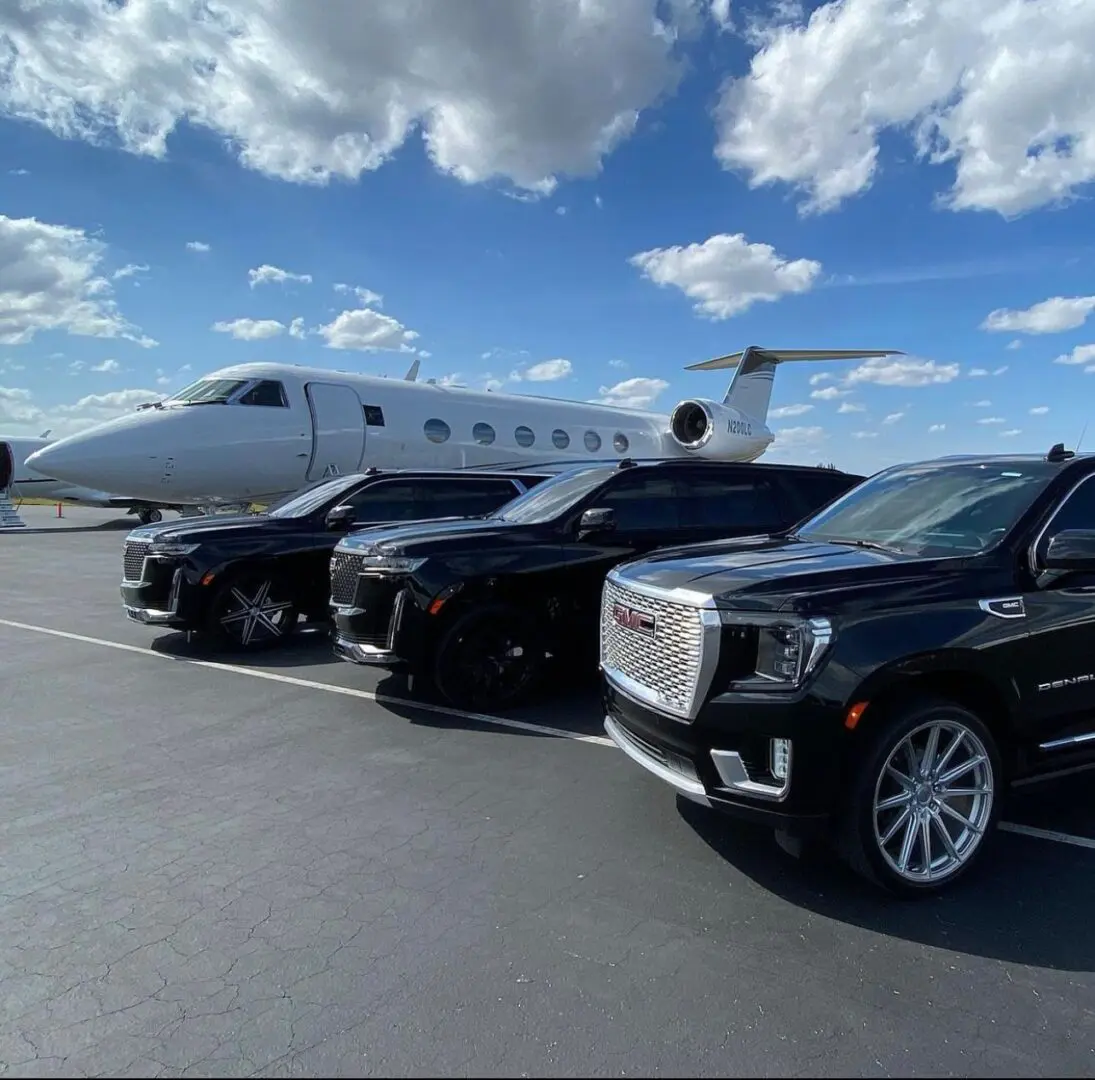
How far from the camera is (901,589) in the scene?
3502 mm

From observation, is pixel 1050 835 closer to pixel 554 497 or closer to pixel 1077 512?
pixel 1077 512

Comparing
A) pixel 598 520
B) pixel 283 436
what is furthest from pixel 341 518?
pixel 283 436

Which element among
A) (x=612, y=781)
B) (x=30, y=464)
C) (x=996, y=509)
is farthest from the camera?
(x=30, y=464)

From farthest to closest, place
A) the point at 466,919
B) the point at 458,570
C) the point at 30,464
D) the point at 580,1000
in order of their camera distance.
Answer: the point at 30,464
the point at 458,570
the point at 466,919
the point at 580,1000

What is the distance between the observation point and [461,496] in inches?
380

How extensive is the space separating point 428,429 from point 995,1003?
643 inches

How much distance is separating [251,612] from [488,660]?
11.2ft

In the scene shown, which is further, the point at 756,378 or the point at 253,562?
the point at 756,378

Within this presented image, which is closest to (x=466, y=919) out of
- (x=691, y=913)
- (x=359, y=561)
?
(x=691, y=913)

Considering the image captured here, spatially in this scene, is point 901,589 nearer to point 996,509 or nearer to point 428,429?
point 996,509

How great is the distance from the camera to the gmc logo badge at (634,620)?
12.6 feet

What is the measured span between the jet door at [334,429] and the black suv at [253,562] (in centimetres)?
725

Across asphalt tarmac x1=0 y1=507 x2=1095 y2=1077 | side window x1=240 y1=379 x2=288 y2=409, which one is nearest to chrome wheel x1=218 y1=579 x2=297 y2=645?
asphalt tarmac x1=0 y1=507 x2=1095 y2=1077

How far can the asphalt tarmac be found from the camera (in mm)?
2471
